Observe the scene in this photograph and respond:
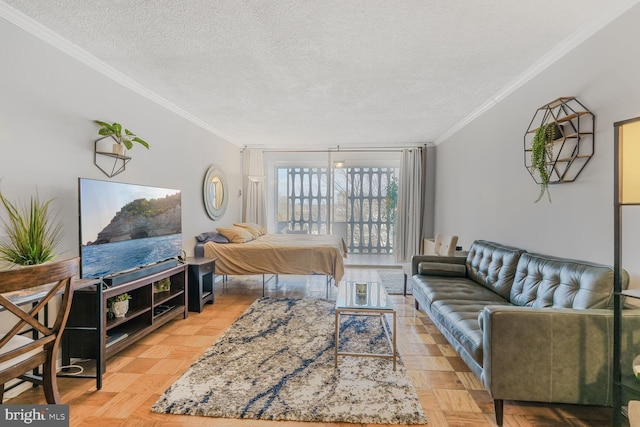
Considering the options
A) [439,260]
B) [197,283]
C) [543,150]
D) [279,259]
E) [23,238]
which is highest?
[543,150]

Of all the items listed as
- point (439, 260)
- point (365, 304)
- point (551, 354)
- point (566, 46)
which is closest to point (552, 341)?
point (551, 354)

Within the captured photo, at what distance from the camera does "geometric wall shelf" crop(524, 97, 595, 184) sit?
215 cm

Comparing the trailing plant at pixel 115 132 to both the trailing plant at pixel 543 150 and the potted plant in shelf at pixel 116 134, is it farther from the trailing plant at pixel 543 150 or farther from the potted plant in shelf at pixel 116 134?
the trailing plant at pixel 543 150

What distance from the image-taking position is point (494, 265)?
2.92 metres

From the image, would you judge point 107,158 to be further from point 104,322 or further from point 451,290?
point 451,290

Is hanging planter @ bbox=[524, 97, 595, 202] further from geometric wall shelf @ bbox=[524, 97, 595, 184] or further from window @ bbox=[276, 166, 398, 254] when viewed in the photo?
window @ bbox=[276, 166, 398, 254]

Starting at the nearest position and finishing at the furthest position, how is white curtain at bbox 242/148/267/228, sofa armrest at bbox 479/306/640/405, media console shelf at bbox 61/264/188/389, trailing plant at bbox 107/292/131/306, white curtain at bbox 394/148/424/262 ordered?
sofa armrest at bbox 479/306/640/405 → media console shelf at bbox 61/264/188/389 → trailing plant at bbox 107/292/131/306 → white curtain at bbox 394/148/424/262 → white curtain at bbox 242/148/267/228

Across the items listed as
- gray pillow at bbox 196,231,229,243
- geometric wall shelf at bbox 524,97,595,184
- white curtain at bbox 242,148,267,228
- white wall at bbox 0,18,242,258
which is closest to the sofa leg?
geometric wall shelf at bbox 524,97,595,184

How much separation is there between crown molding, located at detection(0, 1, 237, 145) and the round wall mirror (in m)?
1.20

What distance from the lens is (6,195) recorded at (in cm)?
194

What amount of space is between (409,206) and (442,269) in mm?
2751

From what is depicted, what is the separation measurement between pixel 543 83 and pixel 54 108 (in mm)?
4068

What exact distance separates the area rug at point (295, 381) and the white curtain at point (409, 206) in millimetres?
3170

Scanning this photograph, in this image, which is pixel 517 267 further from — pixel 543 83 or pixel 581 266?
pixel 543 83
